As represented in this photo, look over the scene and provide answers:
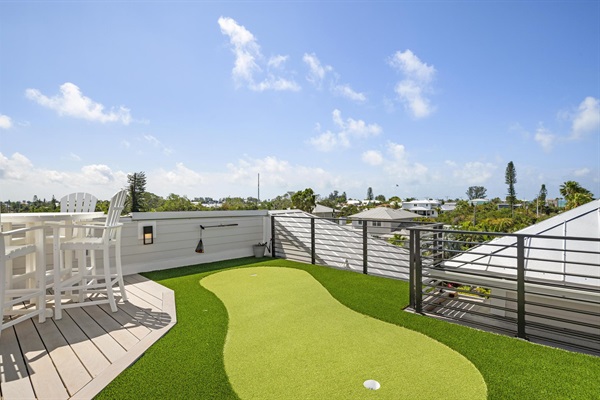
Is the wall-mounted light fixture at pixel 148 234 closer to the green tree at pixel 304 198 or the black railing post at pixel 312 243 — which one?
the black railing post at pixel 312 243

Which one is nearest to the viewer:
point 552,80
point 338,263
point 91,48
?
point 338,263

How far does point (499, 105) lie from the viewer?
12891 mm

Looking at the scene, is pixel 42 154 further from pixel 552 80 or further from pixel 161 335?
pixel 552 80

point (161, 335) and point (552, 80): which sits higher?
point (552, 80)

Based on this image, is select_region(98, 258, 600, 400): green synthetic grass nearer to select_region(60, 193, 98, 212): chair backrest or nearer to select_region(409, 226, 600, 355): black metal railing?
select_region(409, 226, 600, 355): black metal railing

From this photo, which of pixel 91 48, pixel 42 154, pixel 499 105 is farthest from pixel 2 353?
pixel 499 105

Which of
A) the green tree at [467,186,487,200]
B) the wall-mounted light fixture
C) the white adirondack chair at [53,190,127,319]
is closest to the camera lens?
the white adirondack chair at [53,190,127,319]

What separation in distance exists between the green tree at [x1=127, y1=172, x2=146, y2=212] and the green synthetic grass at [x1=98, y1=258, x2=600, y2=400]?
3201 mm

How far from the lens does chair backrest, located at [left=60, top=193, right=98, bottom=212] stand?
422cm

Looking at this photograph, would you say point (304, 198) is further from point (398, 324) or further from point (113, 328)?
point (113, 328)

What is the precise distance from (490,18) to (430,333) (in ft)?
29.3

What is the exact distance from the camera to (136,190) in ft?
24.3

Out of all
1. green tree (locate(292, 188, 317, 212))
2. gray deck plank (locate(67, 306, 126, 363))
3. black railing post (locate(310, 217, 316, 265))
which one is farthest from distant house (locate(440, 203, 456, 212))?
gray deck plank (locate(67, 306, 126, 363))

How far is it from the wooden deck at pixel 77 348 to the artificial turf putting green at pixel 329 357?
0.75 meters
